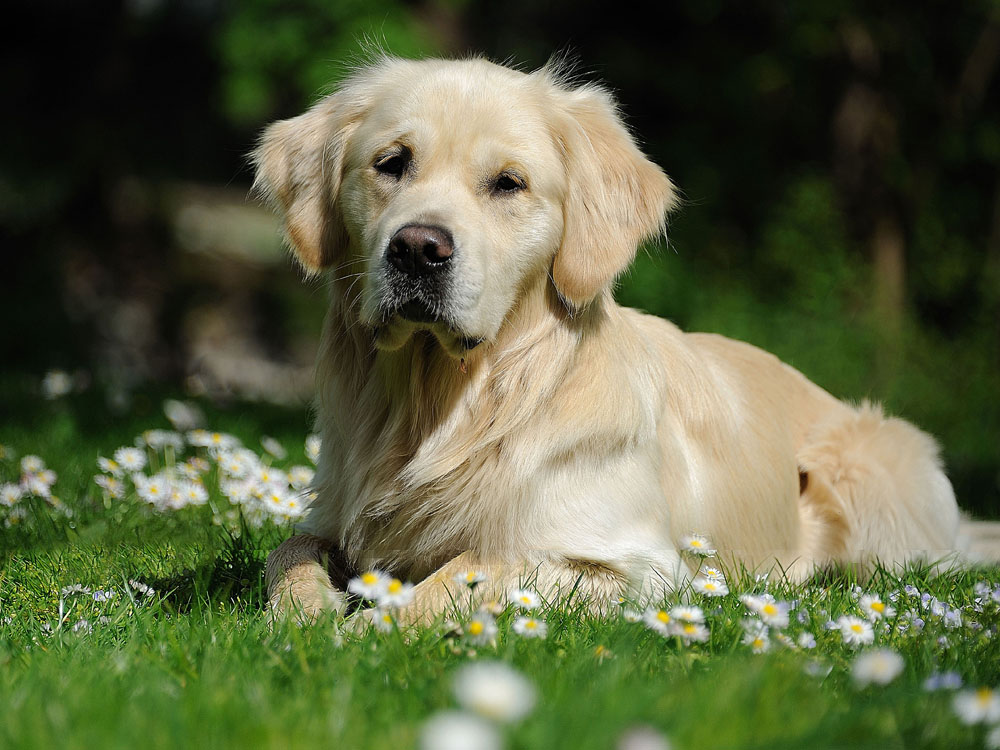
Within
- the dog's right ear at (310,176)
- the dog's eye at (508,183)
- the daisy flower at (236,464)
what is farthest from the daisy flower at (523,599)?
the daisy flower at (236,464)

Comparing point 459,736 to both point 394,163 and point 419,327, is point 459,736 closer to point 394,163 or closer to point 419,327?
point 419,327

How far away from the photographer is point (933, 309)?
485 inches

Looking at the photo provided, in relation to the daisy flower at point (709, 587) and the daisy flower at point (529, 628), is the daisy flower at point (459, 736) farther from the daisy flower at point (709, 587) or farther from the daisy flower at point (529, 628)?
the daisy flower at point (709, 587)

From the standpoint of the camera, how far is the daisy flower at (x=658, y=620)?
2436 millimetres

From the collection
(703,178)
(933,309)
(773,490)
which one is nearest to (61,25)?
(703,178)

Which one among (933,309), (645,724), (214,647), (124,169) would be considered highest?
(645,724)

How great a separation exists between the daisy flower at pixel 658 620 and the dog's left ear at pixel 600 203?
1.13 metres

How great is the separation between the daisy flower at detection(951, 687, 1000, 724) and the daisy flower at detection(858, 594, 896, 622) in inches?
34.2

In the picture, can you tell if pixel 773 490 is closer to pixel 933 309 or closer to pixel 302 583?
pixel 302 583

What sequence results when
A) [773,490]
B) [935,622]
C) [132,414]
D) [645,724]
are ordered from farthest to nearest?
[132,414] < [773,490] < [935,622] < [645,724]

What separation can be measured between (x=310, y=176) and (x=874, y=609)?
88.3 inches

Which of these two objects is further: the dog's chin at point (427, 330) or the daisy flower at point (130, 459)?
the daisy flower at point (130, 459)

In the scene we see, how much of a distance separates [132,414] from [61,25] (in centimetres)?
856

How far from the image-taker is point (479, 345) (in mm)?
3203
